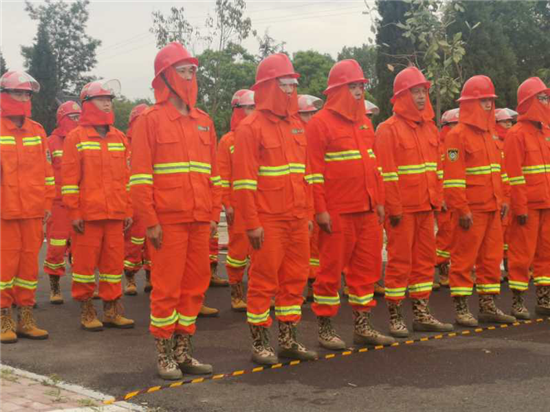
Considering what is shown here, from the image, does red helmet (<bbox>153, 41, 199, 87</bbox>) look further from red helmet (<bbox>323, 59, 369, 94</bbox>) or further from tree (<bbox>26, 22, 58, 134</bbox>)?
tree (<bbox>26, 22, 58, 134</bbox>)

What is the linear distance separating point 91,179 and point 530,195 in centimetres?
474

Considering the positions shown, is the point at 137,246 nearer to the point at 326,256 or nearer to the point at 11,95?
the point at 11,95

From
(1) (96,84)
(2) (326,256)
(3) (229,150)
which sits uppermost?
(1) (96,84)

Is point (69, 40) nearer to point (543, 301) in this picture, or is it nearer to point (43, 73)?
point (43, 73)

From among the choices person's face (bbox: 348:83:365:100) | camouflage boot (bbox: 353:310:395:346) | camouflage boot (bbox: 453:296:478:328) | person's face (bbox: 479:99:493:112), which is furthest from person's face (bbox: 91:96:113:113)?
camouflage boot (bbox: 453:296:478:328)

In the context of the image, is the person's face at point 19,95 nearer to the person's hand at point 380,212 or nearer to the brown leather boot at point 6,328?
the brown leather boot at point 6,328

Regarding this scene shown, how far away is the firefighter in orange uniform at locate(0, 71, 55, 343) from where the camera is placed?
25.5ft

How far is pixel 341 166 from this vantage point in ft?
23.3

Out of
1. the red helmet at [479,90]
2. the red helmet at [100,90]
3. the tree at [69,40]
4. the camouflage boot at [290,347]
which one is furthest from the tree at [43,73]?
the camouflage boot at [290,347]

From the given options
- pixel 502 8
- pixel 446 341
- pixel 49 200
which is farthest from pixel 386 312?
pixel 502 8

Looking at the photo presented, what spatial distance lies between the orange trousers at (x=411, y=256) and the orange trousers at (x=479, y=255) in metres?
0.45

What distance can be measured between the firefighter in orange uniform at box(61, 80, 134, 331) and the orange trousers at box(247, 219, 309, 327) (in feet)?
7.39

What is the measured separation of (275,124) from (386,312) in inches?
126

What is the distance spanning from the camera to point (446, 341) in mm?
7293
